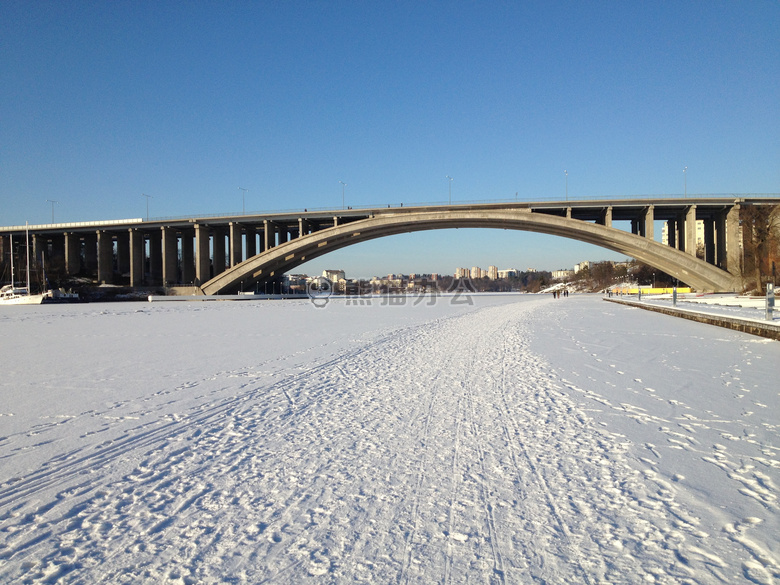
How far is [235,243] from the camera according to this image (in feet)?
171

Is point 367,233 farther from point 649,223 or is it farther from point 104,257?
point 104,257

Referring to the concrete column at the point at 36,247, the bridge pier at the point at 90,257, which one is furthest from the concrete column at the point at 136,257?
the bridge pier at the point at 90,257

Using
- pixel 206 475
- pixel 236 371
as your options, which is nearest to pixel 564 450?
pixel 206 475

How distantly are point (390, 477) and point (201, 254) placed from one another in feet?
174

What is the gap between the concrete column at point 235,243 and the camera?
51.7m

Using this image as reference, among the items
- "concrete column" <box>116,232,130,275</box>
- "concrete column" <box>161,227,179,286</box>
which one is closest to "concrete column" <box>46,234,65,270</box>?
"concrete column" <box>116,232,130,275</box>

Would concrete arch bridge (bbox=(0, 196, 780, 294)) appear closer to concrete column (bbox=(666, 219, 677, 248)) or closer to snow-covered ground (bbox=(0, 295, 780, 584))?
concrete column (bbox=(666, 219, 677, 248))

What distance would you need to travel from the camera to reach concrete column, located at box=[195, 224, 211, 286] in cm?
5156

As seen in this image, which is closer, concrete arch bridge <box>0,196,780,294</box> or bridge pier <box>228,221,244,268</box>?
concrete arch bridge <box>0,196,780,294</box>

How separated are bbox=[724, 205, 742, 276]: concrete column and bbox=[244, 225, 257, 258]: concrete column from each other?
48.7m

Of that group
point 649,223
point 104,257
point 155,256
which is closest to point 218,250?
point 155,256

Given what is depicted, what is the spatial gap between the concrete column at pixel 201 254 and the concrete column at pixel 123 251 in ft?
38.6

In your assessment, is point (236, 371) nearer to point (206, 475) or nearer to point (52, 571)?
point (206, 475)

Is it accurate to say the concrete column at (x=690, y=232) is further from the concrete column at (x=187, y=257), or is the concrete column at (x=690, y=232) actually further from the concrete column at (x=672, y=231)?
the concrete column at (x=187, y=257)
